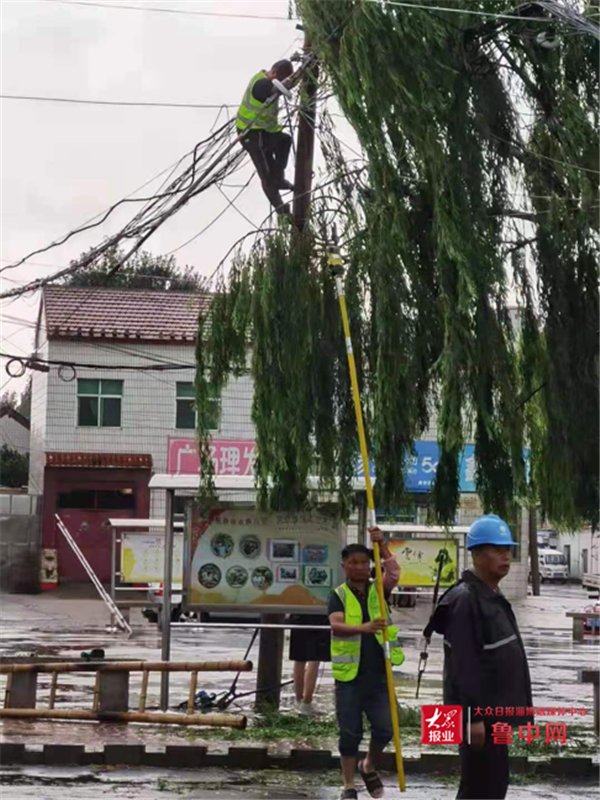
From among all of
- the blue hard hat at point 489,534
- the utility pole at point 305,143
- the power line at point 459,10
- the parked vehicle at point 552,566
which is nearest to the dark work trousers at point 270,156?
the utility pole at point 305,143

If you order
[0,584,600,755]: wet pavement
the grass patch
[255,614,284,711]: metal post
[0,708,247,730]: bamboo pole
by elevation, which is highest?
[255,614,284,711]: metal post

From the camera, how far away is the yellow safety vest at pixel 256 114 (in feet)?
45.2

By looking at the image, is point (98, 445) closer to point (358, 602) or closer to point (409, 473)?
point (409, 473)

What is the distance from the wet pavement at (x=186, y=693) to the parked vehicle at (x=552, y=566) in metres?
27.1

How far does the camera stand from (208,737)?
12930mm

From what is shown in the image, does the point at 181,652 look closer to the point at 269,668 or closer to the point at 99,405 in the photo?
the point at 269,668

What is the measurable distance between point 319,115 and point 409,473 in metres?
3.14

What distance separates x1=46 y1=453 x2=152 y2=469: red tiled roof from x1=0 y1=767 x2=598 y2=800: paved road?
1145 inches

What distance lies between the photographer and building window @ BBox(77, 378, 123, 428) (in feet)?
132

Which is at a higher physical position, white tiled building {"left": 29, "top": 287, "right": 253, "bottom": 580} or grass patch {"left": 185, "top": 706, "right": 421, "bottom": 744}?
white tiled building {"left": 29, "top": 287, "right": 253, "bottom": 580}

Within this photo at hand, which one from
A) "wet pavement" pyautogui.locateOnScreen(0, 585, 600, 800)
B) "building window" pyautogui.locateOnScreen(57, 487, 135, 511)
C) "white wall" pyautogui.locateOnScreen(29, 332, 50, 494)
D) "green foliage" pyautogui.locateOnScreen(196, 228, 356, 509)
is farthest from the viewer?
"white wall" pyautogui.locateOnScreen(29, 332, 50, 494)

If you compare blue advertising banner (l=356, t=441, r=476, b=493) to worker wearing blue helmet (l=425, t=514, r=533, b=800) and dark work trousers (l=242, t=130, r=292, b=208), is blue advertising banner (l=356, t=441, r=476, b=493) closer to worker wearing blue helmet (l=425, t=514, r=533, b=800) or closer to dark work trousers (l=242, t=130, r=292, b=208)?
dark work trousers (l=242, t=130, r=292, b=208)

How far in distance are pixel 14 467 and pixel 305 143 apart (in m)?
38.6

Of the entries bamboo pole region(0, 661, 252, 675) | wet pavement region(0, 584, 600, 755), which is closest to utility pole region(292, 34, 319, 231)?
bamboo pole region(0, 661, 252, 675)
